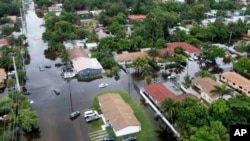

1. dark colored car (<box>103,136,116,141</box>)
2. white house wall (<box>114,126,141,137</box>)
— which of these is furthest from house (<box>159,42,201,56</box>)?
dark colored car (<box>103,136,116,141</box>)

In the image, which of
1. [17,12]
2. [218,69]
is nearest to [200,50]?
[218,69]

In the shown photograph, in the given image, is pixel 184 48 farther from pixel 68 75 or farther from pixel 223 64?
pixel 68 75

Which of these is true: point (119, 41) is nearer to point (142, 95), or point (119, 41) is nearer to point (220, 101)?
point (142, 95)

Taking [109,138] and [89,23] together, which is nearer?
[109,138]

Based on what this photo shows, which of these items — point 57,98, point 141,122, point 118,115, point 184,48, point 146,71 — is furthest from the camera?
Answer: point 184,48

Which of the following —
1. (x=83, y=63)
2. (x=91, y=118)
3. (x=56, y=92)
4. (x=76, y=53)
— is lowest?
(x=91, y=118)

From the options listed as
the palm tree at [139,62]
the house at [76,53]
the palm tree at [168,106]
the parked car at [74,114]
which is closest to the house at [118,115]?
the parked car at [74,114]

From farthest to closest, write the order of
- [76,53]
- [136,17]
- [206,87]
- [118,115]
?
[136,17], [76,53], [206,87], [118,115]

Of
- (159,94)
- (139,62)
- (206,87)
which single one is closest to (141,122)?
(159,94)
